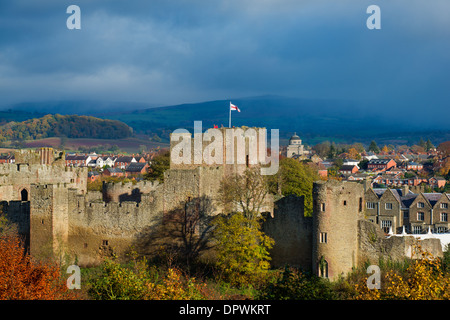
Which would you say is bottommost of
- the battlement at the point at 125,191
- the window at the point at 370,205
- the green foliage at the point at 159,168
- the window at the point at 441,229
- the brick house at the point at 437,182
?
the window at the point at 441,229

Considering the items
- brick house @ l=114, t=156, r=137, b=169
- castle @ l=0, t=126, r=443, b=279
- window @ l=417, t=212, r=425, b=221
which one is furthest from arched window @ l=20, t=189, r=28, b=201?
brick house @ l=114, t=156, r=137, b=169

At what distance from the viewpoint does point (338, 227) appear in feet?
114

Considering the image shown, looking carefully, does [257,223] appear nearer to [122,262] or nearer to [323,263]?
[323,263]

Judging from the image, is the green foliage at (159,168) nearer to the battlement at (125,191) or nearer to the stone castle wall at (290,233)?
the battlement at (125,191)

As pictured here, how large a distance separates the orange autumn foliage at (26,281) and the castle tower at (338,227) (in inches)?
545

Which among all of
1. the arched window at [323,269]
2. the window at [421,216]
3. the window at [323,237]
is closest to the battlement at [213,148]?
the window at [323,237]

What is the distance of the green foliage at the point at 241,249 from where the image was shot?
35.6 meters

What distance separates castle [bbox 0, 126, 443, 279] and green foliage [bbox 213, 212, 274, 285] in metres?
1.24

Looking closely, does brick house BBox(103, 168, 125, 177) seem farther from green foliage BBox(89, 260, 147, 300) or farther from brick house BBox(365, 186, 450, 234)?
green foliage BBox(89, 260, 147, 300)

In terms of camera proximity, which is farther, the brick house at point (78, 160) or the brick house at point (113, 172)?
the brick house at point (78, 160)

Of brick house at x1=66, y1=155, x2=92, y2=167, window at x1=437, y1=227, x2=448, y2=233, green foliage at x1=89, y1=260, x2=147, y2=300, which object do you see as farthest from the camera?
brick house at x1=66, y1=155, x2=92, y2=167

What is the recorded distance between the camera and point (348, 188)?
34.9 meters

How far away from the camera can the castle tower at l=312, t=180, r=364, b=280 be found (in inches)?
1373
